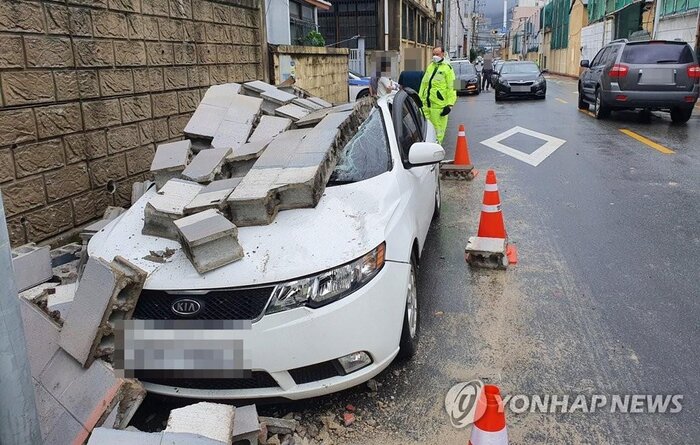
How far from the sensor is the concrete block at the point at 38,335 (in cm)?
302

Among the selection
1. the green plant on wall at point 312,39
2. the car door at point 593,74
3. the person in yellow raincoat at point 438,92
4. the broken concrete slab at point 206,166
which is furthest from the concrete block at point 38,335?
the car door at point 593,74

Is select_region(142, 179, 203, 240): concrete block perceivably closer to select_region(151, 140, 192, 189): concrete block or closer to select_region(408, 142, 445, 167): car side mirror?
select_region(151, 140, 192, 189): concrete block

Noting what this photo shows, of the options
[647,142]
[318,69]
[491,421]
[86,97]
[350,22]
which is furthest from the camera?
[350,22]

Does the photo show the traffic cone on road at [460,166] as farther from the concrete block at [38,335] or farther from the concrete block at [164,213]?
the concrete block at [38,335]

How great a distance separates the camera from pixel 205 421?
2.65 metres

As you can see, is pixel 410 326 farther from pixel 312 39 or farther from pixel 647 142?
pixel 312 39

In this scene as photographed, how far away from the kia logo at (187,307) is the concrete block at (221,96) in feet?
9.76

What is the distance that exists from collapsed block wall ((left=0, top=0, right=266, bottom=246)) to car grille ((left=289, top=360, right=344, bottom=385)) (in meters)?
3.29

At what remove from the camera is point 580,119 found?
612 inches

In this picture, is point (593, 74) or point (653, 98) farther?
point (593, 74)

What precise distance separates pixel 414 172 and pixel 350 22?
24.9m

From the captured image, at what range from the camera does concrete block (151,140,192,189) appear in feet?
14.4

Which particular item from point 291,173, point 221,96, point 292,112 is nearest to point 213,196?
point 291,173

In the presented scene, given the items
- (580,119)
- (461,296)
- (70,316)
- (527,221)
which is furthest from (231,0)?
(580,119)
